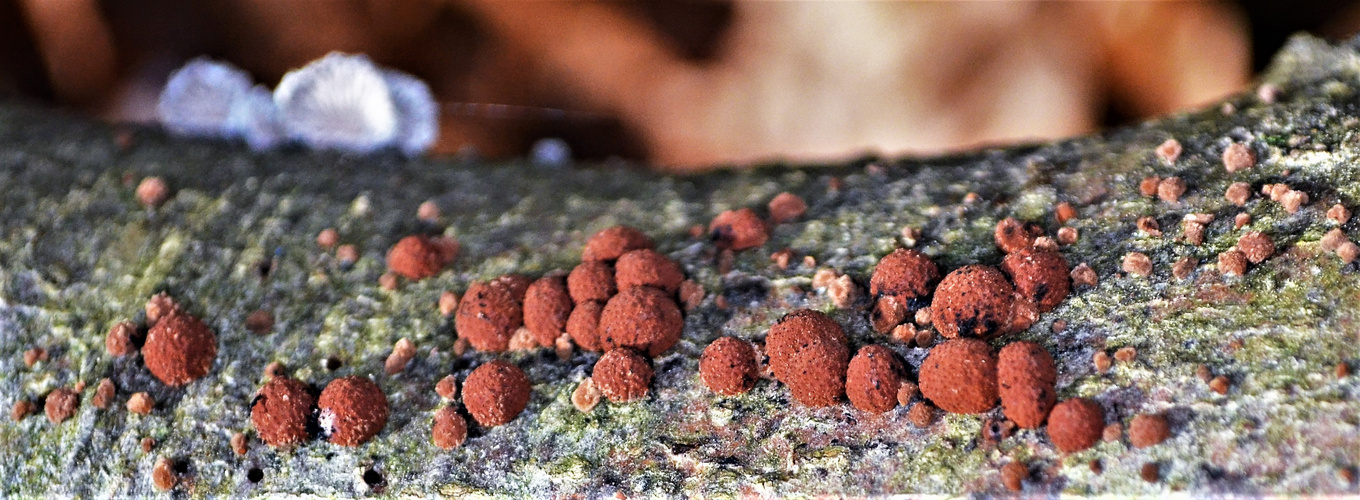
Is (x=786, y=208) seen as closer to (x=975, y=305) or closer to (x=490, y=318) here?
(x=975, y=305)

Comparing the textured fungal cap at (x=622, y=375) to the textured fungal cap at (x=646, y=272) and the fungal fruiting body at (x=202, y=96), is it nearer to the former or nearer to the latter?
the textured fungal cap at (x=646, y=272)

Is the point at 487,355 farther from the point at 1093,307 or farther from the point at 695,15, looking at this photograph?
the point at 695,15

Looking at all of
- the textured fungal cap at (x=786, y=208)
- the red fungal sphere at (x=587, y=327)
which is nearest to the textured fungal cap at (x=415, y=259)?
the red fungal sphere at (x=587, y=327)

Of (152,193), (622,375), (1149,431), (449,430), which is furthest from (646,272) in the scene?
(152,193)

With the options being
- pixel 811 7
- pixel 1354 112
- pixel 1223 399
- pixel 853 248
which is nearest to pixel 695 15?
pixel 811 7

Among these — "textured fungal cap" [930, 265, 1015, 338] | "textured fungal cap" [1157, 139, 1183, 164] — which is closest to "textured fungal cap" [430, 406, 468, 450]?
"textured fungal cap" [930, 265, 1015, 338]

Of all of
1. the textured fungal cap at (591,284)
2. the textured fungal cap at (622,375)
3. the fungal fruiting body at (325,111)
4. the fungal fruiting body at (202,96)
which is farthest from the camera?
the fungal fruiting body at (202,96)
